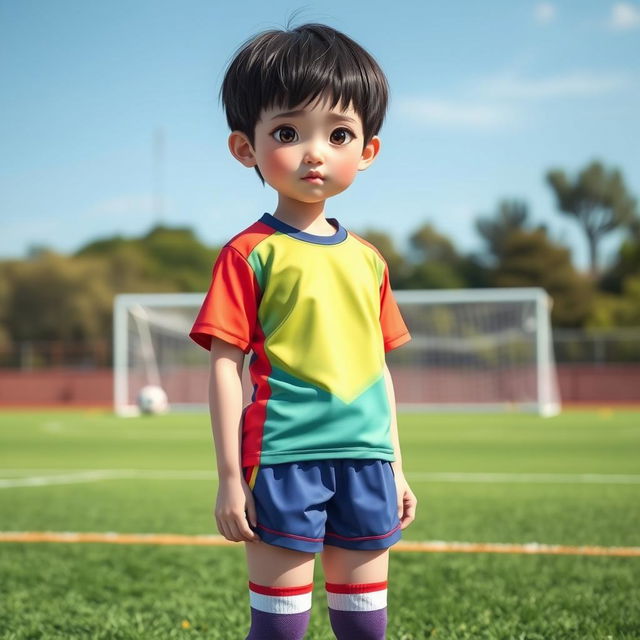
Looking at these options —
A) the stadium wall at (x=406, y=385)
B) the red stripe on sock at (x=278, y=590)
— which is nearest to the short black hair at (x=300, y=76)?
the red stripe on sock at (x=278, y=590)

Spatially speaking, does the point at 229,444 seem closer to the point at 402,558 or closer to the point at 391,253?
the point at 402,558

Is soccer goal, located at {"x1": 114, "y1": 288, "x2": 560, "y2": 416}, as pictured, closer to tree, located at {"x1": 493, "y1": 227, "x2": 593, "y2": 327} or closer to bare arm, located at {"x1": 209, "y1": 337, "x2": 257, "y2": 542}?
bare arm, located at {"x1": 209, "y1": 337, "x2": 257, "y2": 542}

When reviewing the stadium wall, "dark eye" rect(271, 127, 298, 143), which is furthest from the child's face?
the stadium wall

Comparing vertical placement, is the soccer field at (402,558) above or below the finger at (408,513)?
below

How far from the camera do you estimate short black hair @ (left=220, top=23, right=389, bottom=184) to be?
2059mm

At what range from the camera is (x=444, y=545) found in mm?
4535

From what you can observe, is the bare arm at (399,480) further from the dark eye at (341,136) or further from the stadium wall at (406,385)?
the stadium wall at (406,385)

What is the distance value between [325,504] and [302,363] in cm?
30

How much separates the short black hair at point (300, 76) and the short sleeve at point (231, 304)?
30cm

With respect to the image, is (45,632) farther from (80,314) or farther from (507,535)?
(80,314)

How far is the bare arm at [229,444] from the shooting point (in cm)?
197

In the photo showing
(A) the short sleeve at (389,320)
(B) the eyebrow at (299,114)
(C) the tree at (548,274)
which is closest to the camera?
(B) the eyebrow at (299,114)

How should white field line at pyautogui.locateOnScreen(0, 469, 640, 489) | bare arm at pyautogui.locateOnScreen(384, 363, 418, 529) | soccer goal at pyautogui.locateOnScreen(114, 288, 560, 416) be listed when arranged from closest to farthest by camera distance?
bare arm at pyautogui.locateOnScreen(384, 363, 418, 529) → white field line at pyautogui.locateOnScreen(0, 469, 640, 489) → soccer goal at pyautogui.locateOnScreen(114, 288, 560, 416)

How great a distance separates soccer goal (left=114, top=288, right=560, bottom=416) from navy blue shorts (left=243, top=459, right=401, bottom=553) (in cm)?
2097
